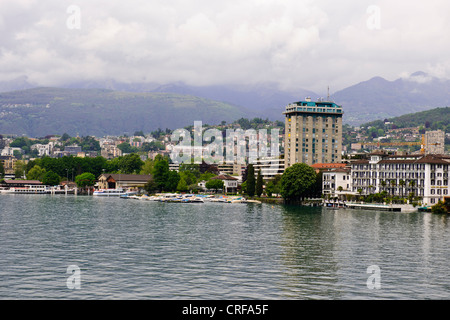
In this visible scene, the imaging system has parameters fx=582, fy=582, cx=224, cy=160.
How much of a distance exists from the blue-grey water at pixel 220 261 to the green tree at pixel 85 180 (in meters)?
126

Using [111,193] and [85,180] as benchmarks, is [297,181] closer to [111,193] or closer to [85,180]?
[111,193]

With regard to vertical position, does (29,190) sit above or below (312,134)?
below

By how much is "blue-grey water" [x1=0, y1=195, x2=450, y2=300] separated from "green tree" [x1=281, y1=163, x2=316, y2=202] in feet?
187

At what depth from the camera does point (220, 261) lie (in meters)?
38.2

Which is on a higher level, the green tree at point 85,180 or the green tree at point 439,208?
the green tree at point 85,180

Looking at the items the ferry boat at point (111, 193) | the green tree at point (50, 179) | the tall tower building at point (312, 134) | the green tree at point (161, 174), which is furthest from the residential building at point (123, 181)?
the tall tower building at point (312, 134)

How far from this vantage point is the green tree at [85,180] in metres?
188

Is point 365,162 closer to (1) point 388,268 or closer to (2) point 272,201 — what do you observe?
(2) point 272,201

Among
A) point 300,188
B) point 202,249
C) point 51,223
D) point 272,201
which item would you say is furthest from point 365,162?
point 202,249

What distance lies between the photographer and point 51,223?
65250 millimetres

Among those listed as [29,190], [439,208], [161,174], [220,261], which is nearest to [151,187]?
[161,174]

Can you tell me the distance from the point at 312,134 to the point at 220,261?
396ft

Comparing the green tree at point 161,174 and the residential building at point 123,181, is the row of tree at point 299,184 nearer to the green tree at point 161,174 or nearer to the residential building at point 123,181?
the green tree at point 161,174

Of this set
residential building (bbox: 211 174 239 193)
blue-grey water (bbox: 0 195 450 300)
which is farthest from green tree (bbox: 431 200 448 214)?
residential building (bbox: 211 174 239 193)
